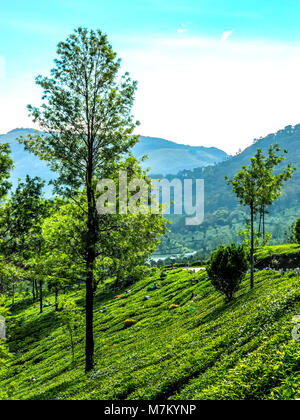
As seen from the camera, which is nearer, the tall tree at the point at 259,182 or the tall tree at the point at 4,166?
the tall tree at the point at 4,166

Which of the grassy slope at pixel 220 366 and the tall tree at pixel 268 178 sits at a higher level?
the tall tree at pixel 268 178

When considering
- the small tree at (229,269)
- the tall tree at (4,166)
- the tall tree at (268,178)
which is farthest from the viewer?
the tall tree at (268,178)

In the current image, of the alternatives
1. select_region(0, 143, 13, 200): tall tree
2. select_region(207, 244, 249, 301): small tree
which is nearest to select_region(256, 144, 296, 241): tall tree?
select_region(207, 244, 249, 301): small tree

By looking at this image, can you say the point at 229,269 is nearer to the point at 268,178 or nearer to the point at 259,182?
the point at 259,182

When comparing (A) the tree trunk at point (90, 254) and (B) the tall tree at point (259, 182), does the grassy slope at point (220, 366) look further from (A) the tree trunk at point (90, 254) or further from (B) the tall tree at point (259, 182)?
(B) the tall tree at point (259, 182)

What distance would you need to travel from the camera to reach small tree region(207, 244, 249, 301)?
91.0 feet

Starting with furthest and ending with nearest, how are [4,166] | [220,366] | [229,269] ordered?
[229,269]
[4,166]
[220,366]

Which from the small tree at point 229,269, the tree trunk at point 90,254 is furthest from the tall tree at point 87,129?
the small tree at point 229,269

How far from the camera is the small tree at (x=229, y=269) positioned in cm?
2773

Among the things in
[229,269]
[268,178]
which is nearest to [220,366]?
[229,269]

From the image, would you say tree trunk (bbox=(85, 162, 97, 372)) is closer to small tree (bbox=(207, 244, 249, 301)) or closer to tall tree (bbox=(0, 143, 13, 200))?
tall tree (bbox=(0, 143, 13, 200))

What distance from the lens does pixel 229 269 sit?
2767cm

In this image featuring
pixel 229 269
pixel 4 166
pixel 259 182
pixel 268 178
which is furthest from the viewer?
pixel 259 182
